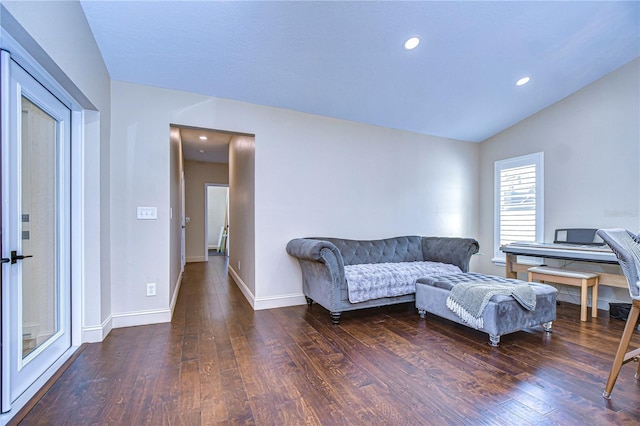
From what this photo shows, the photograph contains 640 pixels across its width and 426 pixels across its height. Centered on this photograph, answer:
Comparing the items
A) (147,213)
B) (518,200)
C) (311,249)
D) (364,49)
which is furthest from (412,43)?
(518,200)

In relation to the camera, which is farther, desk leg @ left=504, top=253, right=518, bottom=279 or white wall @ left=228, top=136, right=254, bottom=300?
desk leg @ left=504, top=253, right=518, bottom=279

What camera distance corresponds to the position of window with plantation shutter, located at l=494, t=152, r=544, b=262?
4.38m

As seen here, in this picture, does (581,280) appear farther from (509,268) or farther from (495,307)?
(495,307)

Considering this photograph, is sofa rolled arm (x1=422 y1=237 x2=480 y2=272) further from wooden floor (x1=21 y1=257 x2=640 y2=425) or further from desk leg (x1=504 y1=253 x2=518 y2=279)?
wooden floor (x1=21 y1=257 x2=640 y2=425)

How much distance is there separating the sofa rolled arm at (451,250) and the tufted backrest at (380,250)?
13cm

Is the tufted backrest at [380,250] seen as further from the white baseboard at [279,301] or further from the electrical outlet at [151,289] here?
the electrical outlet at [151,289]

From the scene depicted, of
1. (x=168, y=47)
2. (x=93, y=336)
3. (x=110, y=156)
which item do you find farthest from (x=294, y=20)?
(x=93, y=336)

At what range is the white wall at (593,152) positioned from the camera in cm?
347

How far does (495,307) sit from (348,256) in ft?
5.76

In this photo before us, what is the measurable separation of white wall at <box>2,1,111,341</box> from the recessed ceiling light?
8.50 feet

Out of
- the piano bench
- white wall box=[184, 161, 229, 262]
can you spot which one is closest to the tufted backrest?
the piano bench

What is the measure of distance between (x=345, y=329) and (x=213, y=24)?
116 inches

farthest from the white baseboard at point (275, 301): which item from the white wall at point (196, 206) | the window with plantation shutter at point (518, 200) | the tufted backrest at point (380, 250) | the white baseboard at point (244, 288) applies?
the white wall at point (196, 206)

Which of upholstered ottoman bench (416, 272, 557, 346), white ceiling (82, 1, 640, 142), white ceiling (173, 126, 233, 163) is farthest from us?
white ceiling (173, 126, 233, 163)
